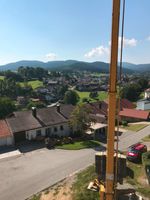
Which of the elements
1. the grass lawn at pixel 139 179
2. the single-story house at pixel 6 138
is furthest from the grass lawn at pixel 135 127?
the single-story house at pixel 6 138

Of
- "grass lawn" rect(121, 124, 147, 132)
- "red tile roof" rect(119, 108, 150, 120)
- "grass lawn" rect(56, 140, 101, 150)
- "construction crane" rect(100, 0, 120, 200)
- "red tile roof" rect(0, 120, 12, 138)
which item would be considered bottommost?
"grass lawn" rect(121, 124, 147, 132)

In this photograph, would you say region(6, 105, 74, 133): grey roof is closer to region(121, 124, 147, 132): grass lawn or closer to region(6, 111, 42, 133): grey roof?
region(6, 111, 42, 133): grey roof

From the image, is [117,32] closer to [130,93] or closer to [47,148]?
[47,148]

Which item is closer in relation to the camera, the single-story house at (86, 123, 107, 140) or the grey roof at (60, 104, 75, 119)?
the single-story house at (86, 123, 107, 140)

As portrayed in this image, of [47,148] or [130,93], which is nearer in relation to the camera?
[47,148]

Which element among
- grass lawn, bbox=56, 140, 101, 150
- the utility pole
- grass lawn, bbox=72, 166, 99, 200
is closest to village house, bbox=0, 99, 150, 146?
grass lawn, bbox=56, 140, 101, 150

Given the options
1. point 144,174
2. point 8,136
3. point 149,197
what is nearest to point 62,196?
point 149,197
